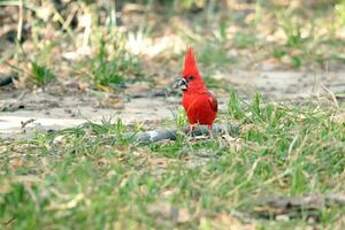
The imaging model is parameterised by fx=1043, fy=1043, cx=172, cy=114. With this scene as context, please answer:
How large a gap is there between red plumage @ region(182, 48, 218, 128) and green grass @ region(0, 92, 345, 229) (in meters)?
0.19

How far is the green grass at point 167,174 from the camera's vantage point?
11.2 ft

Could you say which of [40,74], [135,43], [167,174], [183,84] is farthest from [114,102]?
[167,174]

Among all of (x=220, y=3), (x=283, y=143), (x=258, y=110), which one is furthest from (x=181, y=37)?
(x=283, y=143)

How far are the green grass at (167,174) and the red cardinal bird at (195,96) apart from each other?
0.19m

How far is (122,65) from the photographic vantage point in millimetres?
7547

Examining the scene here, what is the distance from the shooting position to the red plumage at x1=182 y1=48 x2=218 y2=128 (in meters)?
4.76

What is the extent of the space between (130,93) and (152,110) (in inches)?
27.3

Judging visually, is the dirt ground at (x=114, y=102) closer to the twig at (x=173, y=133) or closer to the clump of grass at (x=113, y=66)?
the clump of grass at (x=113, y=66)

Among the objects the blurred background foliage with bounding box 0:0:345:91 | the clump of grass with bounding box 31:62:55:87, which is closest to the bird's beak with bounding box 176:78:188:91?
the blurred background foliage with bounding box 0:0:345:91

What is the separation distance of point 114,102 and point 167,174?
264 cm

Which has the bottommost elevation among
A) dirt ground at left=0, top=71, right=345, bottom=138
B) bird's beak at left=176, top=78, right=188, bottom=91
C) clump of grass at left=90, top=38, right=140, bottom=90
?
dirt ground at left=0, top=71, right=345, bottom=138

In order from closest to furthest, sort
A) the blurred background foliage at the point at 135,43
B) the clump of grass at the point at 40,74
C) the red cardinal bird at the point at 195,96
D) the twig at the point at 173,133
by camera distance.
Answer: the twig at the point at 173,133 → the red cardinal bird at the point at 195,96 → the clump of grass at the point at 40,74 → the blurred background foliage at the point at 135,43

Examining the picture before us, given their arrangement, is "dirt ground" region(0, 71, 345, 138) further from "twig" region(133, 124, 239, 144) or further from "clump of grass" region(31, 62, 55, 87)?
"twig" region(133, 124, 239, 144)

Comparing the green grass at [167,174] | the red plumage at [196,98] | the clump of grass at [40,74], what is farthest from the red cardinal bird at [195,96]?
the clump of grass at [40,74]
